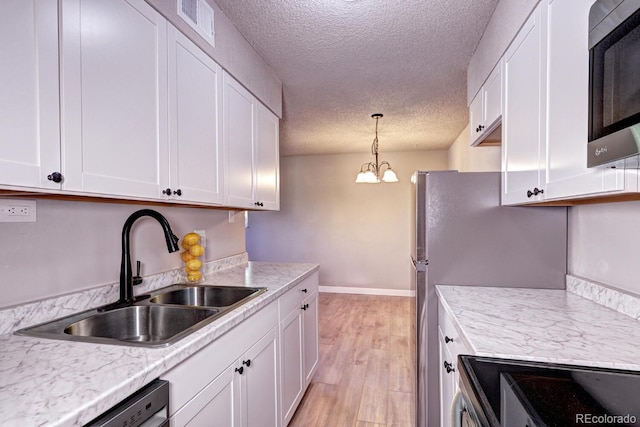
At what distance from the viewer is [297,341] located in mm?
2145

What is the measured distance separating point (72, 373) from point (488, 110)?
226cm

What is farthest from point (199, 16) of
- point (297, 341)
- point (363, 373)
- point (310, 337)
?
point (363, 373)

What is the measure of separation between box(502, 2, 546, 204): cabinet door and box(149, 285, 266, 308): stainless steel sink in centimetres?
137

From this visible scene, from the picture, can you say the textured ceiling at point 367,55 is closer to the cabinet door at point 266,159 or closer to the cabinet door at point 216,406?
A: the cabinet door at point 266,159

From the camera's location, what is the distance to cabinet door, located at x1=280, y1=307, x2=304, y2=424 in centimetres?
190

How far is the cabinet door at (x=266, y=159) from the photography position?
247 centimetres

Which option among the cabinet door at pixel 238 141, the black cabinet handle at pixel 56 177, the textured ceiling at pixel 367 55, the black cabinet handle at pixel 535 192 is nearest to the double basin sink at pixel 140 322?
the black cabinet handle at pixel 56 177

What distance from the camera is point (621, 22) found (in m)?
0.80

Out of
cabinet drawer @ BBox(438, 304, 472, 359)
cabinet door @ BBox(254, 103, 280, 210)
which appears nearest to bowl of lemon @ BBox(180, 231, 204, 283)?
cabinet door @ BBox(254, 103, 280, 210)

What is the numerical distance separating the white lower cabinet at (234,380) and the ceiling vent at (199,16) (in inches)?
56.6

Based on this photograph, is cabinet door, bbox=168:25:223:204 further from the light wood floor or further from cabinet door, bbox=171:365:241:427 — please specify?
the light wood floor

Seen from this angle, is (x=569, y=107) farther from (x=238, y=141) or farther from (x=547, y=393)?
(x=238, y=141)

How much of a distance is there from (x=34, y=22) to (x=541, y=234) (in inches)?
89.2

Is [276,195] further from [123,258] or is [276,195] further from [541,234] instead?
[541,234]
